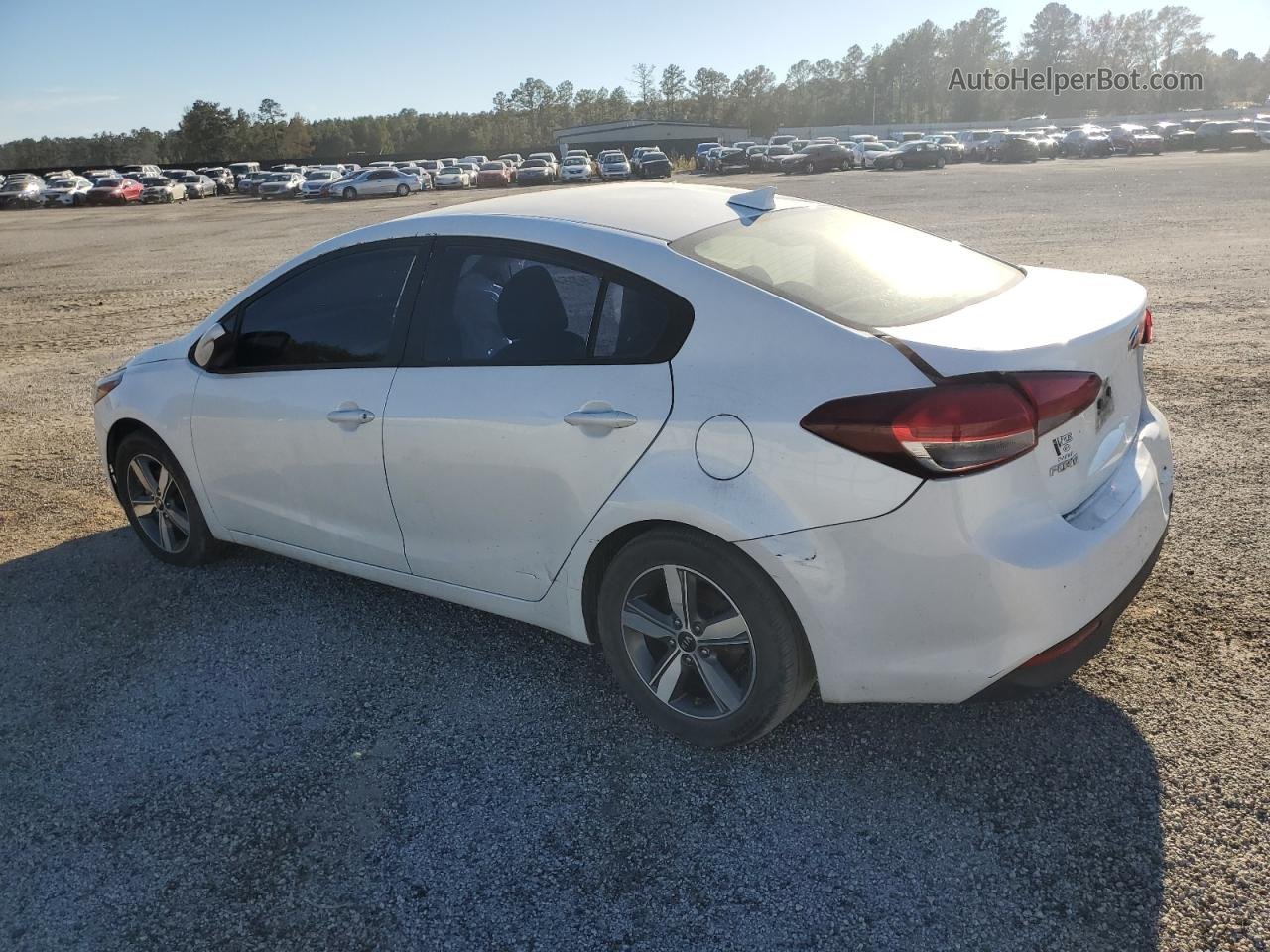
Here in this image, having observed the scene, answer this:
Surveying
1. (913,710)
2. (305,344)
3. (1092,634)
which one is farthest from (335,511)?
(1092,634)

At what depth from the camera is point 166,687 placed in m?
3.76

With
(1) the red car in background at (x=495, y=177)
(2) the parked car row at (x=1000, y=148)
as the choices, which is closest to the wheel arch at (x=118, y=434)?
(2) the parked car row at (x=1000, y=148)

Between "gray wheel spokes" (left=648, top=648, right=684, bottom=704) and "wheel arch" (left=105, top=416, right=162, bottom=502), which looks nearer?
"gray wheel spokes" (left=648, top=648, right=684, bottom=704)

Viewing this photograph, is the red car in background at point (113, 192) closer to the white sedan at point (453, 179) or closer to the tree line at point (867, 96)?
the white sedan at point (453, 179)

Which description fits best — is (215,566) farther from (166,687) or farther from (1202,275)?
(1202,275)

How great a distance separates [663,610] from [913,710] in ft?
3.13

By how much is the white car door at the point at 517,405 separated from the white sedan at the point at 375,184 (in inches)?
1948

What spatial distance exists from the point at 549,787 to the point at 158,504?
2846mm

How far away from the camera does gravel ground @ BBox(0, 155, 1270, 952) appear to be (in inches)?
97.8

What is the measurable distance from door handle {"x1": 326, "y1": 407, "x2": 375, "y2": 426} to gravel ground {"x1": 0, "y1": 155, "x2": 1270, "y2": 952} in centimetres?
94

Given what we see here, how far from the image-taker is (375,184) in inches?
1986

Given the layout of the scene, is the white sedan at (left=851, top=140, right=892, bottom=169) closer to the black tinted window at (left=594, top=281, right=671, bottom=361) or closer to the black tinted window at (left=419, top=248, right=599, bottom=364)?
the black tinted window at (left=419, top=248, right=599, bottom=364)

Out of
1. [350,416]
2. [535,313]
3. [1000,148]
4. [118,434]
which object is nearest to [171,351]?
[118,434]

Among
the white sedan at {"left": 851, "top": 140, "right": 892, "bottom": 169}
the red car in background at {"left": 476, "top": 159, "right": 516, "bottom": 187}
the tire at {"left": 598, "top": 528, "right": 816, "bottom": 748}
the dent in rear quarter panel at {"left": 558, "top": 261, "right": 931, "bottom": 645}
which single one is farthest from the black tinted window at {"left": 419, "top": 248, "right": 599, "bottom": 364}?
the white sedan at {"left": 851, "top": 140, "right": 892, "bottom": 169}
